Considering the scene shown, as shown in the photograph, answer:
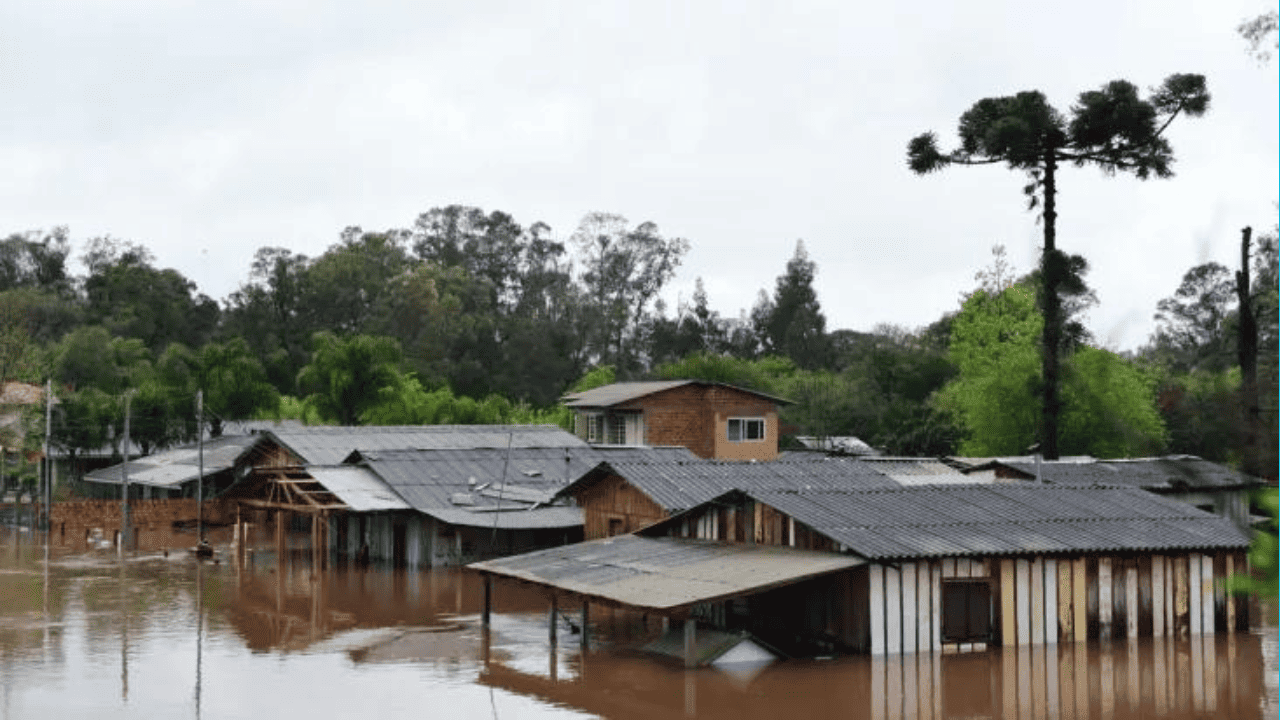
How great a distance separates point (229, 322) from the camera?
9412cm

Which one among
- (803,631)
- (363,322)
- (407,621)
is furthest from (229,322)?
(803,631)

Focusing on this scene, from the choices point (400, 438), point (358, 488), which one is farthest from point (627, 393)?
point (358, 488)

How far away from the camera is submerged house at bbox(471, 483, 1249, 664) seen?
25.4m

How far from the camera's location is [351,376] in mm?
→ 69625

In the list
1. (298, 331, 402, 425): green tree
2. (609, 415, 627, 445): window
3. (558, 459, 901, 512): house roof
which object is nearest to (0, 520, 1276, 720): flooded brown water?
(558, 459, 901, 512): house roof

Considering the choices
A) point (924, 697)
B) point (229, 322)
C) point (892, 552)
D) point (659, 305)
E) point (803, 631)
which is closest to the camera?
point (924, 697)

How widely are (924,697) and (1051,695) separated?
6.27 ft

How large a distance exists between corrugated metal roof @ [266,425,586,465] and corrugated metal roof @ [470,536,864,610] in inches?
744

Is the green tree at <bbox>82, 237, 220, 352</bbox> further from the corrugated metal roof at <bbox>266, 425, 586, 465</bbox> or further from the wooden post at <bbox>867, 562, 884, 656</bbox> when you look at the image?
the wooden post at <bbox>867, 562, 884, 656</bbox>

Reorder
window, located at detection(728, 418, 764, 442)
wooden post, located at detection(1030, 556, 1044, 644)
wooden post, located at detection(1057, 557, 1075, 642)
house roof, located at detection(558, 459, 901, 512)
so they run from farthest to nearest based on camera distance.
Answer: window, located at detection(728, 418, 764, 442) → house roof, located at detection(558, 459, 901, 512) → wooden post, located at detection(1057, 557, 1075, 642) → wooden post, located at detection(1030, 556, 1044, 644)

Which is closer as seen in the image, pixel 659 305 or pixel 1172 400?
pixel 1172 400

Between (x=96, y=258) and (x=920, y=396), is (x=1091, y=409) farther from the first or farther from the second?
(x=96, y=258)

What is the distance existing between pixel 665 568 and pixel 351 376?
45006 millimetres

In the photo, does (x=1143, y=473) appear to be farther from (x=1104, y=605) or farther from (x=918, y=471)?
(x=1104, y=605)
